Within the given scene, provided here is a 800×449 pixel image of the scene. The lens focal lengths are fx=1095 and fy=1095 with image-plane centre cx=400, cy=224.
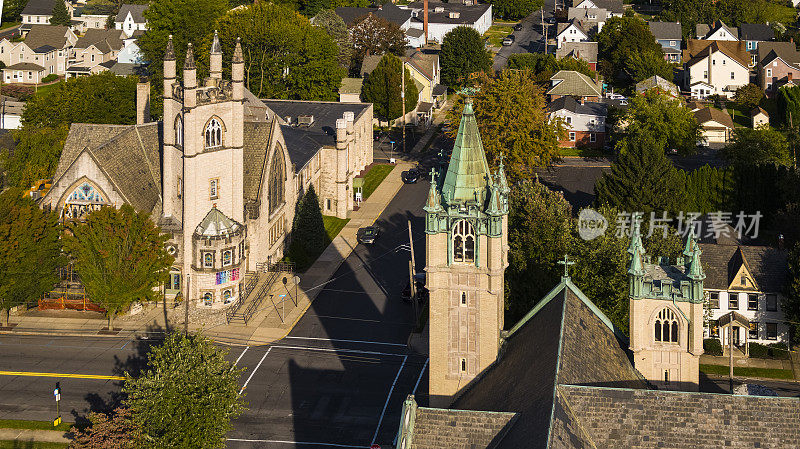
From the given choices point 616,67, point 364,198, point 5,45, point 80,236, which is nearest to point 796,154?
point 364,198

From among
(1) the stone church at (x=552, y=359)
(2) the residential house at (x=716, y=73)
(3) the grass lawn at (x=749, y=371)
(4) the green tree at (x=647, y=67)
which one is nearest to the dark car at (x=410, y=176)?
(3) the grass lawn at (x=749, y=371)

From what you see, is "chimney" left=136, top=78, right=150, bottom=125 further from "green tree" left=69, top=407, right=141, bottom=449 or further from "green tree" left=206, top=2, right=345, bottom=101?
"green tree" left=69, top=407, right=141, bottom=449

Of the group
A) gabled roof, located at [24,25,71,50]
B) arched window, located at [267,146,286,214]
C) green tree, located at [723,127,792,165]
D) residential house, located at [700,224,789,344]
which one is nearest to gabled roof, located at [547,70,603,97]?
green tree, located at [723,127,792,165]

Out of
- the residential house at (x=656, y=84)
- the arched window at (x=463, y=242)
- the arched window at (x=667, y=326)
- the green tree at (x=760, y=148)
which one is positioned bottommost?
the arched window at (x=667, y=326)

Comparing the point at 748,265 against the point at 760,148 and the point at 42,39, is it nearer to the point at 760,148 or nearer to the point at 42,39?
the point at 760,148

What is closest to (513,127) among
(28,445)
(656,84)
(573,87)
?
(573,87)

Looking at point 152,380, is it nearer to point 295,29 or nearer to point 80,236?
point 80,236

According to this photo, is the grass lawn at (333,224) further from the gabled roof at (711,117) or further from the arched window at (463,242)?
the gabled roof at (711,117)
